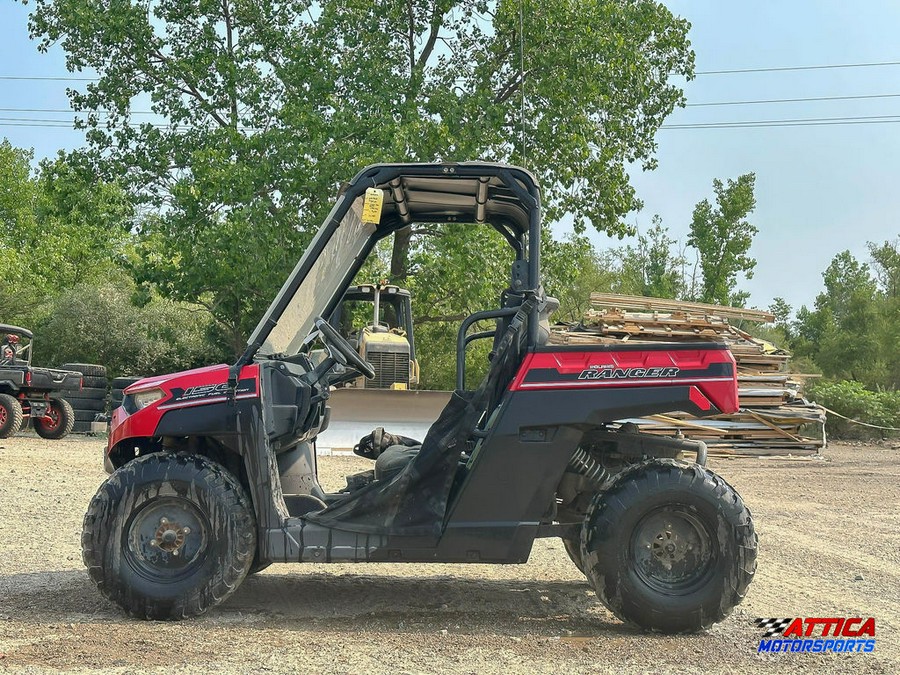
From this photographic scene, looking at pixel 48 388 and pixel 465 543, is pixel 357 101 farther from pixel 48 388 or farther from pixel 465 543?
pixel 465 543

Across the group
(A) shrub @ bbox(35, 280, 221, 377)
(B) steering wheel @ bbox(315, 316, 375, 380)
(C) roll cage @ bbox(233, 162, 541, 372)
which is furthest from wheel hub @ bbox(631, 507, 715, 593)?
(A) shrub @ bbox(35, 280, 221, 377)

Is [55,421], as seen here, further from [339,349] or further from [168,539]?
[339,349]

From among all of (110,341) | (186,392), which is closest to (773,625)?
(186,392)

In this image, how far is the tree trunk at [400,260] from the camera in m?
20.9

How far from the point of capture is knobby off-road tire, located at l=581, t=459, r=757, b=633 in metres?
5.27

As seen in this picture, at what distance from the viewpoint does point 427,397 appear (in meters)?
16.1

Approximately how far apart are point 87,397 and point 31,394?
1.85 meters

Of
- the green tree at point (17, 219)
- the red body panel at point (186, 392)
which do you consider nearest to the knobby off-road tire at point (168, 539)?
the red body panel at point (186, 392)

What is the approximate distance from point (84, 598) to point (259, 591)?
103 cm

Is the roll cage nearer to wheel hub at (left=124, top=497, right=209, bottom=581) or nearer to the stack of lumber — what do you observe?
wheel hub at (left=124, top=497, right=209, bottom=581)

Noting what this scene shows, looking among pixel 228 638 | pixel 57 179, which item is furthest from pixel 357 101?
pixel 228 638

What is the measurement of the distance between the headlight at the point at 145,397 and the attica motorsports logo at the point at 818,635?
11.4 ft

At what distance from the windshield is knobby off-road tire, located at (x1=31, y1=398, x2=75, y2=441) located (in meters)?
14.8

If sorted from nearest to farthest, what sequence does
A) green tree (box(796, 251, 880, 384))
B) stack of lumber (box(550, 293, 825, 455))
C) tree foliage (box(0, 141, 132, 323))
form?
stack of lumber (box(550, 293, 825, 455))
tree foliage (box(0, 141, 132, 323))
green tree (box(796, 251, 880, 384))
